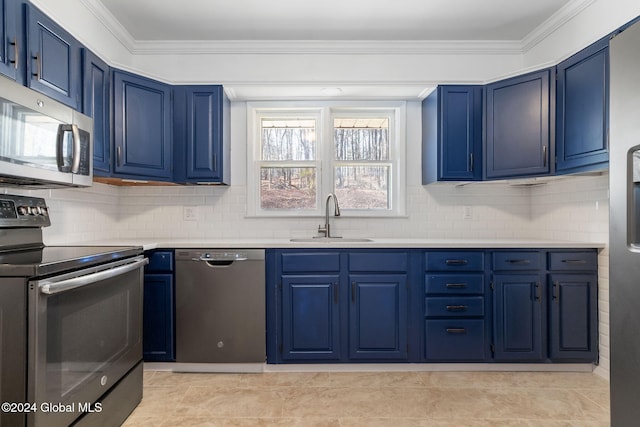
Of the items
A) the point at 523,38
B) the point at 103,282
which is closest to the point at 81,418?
the point at 103,282

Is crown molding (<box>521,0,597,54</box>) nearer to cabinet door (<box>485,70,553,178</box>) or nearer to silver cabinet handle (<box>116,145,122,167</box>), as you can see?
cabinet door (<box>485,70,553,178</box>)

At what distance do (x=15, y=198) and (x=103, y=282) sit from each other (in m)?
0.70

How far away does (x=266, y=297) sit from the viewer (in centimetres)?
263

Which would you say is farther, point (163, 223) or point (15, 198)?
point (163, 223)

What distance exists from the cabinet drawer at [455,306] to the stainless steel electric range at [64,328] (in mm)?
1879

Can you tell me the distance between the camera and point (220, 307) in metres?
2.61

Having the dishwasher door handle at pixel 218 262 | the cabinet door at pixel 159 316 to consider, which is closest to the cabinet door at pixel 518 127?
the dishwasher door handle at pixel 218 262

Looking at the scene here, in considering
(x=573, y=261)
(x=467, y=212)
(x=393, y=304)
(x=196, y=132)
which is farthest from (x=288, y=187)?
(x=573, y=261)

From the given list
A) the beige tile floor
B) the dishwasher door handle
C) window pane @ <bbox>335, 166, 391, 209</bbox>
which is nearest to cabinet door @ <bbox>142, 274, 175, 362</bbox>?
the beige tile floor

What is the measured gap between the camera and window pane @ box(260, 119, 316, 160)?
3375 millimetres

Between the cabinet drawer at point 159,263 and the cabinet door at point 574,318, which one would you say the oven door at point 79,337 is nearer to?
the cabinet drawer at point 159,263

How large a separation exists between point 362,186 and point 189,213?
1.54 meters

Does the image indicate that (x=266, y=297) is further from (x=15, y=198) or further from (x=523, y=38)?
(x=523, y=38)

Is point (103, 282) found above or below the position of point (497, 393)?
above
